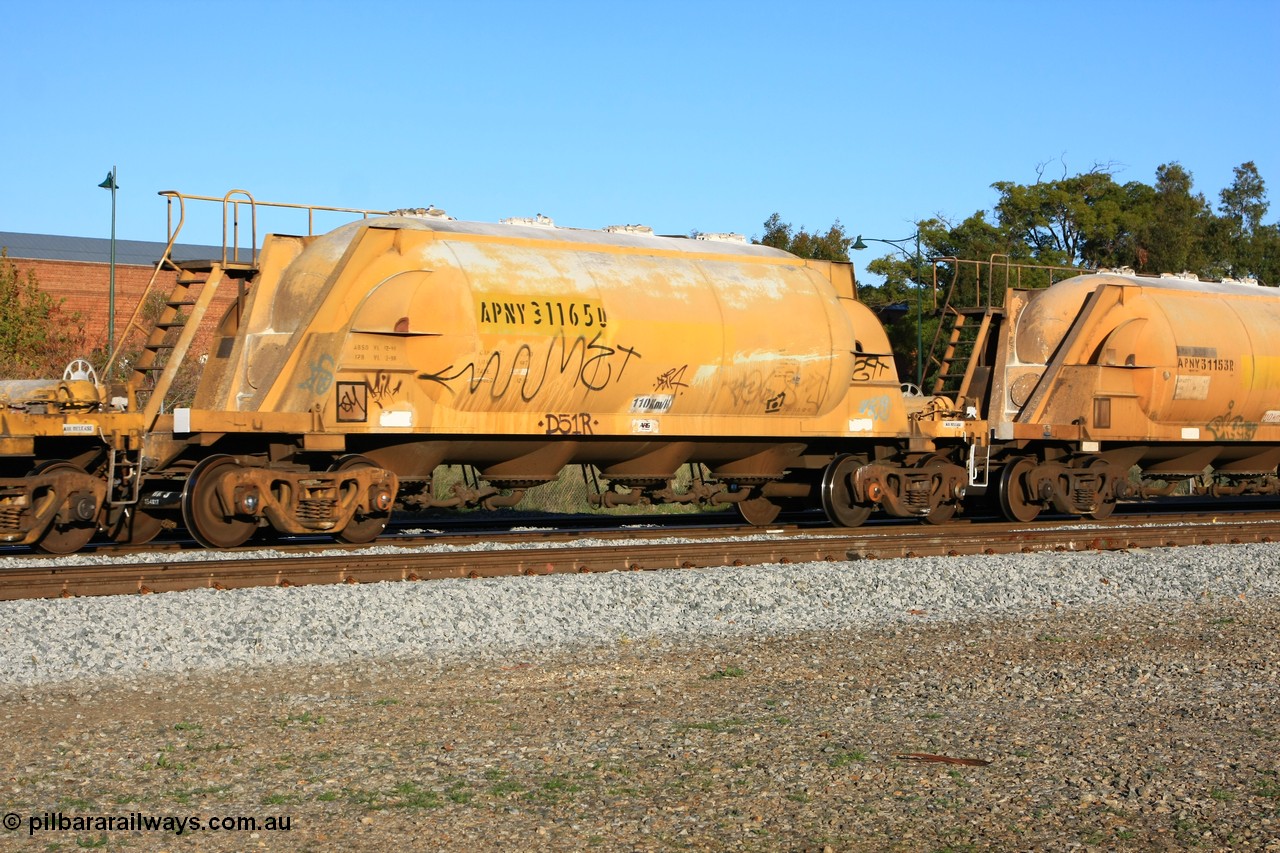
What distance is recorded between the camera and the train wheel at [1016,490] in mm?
19969

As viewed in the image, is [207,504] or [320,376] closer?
[207,504]

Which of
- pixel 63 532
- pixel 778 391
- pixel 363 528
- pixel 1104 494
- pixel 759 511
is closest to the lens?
pixel 63 532

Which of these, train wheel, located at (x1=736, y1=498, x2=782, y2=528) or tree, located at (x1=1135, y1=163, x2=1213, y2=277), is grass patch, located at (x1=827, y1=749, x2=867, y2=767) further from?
tree, located at (x1=1135, y1=163, x2=1213, y2=277)

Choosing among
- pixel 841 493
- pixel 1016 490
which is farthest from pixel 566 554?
pixel 1016 490

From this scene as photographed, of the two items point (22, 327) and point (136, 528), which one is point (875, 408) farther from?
point (22, 327)

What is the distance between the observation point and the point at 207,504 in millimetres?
13906

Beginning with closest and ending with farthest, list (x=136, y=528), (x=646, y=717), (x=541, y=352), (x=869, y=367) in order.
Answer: (x=646, y=717)
(x=136, y=528)
(x=541, y=352)
(x=869, y=367)

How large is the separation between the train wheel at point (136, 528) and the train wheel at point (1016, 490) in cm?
1153

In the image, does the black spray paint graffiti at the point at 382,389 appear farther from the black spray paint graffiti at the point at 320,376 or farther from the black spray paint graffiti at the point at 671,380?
the black spray paint graffiti at the point at 671,380

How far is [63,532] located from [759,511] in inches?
353

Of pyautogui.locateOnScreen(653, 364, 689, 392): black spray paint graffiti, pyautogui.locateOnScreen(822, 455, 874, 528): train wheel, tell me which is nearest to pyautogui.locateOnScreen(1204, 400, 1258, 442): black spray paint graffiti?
pyautogui.locateOnScreen(822, 455, 874, 528): train wheel

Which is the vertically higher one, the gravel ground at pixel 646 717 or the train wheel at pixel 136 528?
the train wheel at pixel 136 528

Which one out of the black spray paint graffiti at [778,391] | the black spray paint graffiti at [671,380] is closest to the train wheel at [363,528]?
the black spray paint graffiti at [671,380]

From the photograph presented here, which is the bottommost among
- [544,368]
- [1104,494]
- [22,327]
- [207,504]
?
[1104,494]
